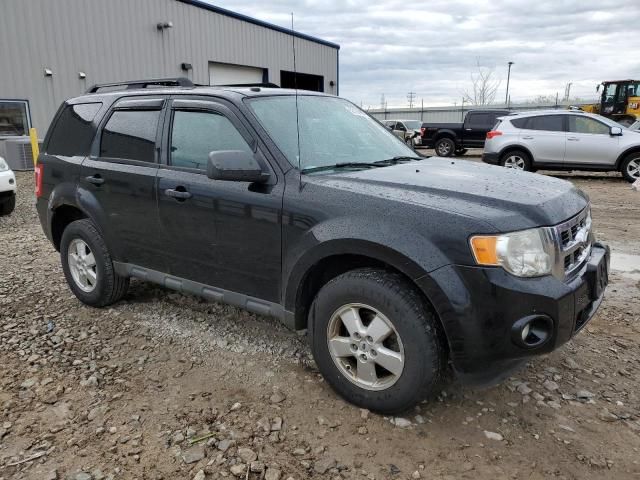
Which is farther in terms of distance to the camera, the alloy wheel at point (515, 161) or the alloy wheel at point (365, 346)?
the alloy wheel at point (515, 161)

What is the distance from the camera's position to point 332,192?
281 centimetres

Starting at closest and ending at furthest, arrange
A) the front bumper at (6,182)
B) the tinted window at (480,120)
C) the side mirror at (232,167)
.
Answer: the side mirror at (232,167) < the front bumper at (6,182) < the tinted window at (480,120)

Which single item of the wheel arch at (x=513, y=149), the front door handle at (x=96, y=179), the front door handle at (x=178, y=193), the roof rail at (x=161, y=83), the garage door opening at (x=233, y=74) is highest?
the garage door opening at (x=233, y=74)

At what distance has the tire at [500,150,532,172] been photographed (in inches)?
494

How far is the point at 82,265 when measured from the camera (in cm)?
433

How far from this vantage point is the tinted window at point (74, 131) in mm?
4219

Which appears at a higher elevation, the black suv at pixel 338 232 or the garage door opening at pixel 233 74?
the garage door opening at pixel 233 74

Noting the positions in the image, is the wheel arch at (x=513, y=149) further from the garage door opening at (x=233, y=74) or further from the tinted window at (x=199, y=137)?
the garage door opening at (x=233, y=74)

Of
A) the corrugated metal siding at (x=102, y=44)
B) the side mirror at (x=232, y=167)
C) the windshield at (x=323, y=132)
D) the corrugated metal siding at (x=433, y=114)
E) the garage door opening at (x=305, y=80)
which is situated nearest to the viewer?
the side mirror at (x=232, y=167)

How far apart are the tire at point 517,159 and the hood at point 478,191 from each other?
10019 millimetres

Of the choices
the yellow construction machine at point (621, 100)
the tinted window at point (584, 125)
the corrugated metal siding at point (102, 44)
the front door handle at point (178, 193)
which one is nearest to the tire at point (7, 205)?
the front door handle at point (178, 193)

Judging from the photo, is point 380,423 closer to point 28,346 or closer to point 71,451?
point 71,451

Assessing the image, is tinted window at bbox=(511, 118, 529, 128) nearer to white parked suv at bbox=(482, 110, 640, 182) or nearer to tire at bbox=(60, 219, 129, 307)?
white parked suv at bbox=(482, 110, 640, 182)

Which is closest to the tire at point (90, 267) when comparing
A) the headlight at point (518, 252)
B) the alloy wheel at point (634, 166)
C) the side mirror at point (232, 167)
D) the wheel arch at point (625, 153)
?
the side mirror at point (232, 167)
